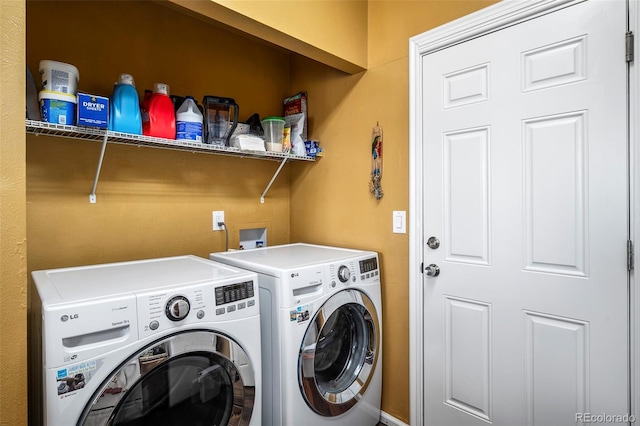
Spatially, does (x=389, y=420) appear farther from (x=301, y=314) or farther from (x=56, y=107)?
(x=56, y=107)

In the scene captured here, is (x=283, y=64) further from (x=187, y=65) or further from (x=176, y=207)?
(x=176, y=207)

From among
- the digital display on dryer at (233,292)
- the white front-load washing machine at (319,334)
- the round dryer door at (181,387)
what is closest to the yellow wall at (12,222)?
the round dryer door at (181,387)

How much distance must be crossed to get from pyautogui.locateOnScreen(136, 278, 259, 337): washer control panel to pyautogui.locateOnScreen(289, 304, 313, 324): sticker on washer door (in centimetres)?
17

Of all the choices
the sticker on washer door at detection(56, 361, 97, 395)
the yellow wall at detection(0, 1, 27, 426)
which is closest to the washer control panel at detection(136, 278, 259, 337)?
the sticker on washer door at detection(56, 361, 97, 395)

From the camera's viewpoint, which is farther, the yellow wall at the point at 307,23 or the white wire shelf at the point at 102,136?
the yellow wall at the point at 307,23

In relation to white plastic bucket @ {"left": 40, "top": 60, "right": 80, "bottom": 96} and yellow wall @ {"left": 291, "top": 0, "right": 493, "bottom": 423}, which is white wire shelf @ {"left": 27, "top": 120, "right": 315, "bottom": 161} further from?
yellow wall @ {"left": 291, "top": 0, "right": 493, "bottom": 423}

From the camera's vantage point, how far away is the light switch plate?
188cm

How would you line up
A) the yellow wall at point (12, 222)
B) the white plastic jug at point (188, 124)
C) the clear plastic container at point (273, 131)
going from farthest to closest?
the clear plastic container at point (273, 131), the white plastic jug at point (188, 124), the yellow wall at point (12, 222)

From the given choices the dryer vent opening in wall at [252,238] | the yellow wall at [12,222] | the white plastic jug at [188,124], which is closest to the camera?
the yellow wall at [12,222]

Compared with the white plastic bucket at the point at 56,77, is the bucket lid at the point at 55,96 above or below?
below

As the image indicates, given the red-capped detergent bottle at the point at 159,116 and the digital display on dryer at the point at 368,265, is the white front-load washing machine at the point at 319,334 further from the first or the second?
the red-capped detergent bottle at the point at 159,116

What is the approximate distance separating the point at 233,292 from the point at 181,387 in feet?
1.22

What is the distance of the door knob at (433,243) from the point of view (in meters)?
1.73

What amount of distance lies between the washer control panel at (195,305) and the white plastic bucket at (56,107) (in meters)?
0.80
